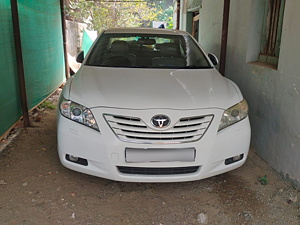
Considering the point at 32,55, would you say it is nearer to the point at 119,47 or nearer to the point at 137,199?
the point at 119,47

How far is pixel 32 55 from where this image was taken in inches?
193

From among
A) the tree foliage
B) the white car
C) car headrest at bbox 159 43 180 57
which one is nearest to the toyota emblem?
the white car

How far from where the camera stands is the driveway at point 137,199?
2369 mm

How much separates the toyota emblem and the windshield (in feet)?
3.91

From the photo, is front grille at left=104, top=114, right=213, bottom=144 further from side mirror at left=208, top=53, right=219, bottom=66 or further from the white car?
side mirror at left=208, top=53, right=219, bottom=66

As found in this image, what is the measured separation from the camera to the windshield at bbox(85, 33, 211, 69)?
3520 mm

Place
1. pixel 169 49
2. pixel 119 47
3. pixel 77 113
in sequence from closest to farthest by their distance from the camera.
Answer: pixel 77 113
pixel 119 47
pixel 169 49

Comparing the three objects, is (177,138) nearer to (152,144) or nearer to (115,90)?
(152,144)

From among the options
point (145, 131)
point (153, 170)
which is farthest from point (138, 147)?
point (153, 170)

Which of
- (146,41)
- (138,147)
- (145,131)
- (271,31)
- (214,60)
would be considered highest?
(271,31)

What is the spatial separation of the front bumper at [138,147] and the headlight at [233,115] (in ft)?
0.15

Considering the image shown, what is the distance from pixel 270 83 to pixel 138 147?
173 cm

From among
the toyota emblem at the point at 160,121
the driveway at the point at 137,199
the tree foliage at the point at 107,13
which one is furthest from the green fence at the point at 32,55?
the tree foliage at the point at 107,13

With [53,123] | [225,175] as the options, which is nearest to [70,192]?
[225,175]
